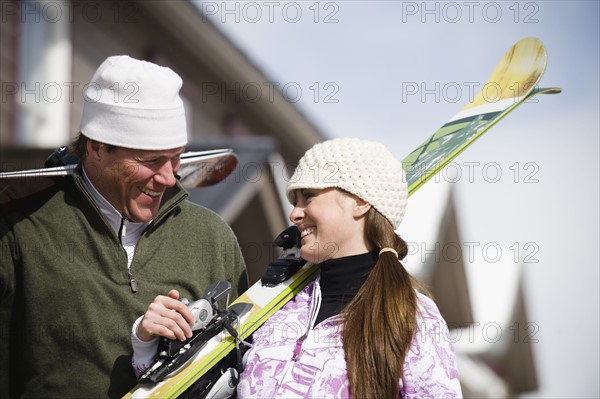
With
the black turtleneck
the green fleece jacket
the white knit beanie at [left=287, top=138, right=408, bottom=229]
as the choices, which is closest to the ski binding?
the green fleece jacket

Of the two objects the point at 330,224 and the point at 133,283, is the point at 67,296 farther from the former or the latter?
the point at 330,224

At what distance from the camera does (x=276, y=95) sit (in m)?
9.98

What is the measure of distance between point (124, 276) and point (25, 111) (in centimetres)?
496

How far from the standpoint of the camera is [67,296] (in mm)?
2785

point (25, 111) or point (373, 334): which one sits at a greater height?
point (25, 111)

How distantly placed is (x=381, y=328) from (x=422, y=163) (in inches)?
36.5

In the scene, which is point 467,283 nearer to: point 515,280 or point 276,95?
point 515,280

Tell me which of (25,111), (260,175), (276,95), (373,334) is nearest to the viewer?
(373,334)

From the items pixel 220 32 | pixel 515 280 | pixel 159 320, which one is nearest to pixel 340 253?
pixel 159 320

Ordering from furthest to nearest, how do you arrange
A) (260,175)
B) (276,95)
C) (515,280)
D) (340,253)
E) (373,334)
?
(515,280) → (276,95) → (260,175) → (340,253) → (373,334)

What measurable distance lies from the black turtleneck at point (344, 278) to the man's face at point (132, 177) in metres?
0.60

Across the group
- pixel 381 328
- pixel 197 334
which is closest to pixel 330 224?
pixel 381 328

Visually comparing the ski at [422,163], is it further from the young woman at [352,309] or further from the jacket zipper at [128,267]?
the jacket zipper at [128,267]

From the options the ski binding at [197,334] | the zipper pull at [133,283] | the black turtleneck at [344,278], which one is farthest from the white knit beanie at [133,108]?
the black turtleneck at [344,278]
